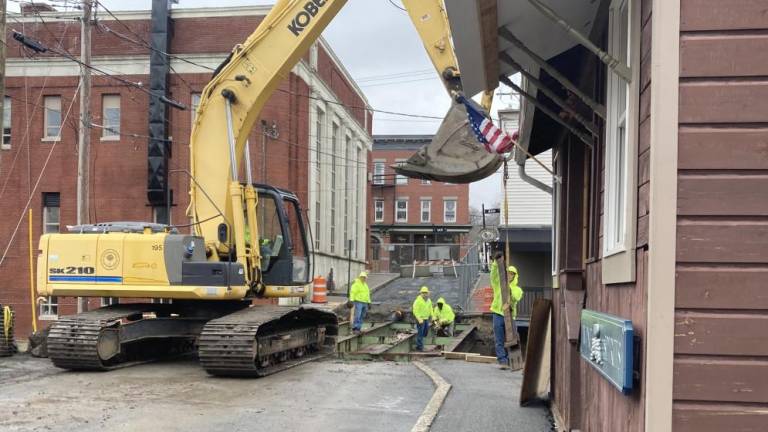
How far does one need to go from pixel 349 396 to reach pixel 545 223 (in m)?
16.5

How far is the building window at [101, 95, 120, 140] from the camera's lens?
2608 cm

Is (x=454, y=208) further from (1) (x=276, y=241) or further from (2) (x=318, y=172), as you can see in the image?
(1) (x=276, y=241)

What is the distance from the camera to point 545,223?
80.5 ft

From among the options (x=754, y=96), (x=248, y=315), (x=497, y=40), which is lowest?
(x=248, y=315)

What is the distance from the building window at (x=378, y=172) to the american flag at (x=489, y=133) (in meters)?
55.3

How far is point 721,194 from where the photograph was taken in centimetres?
309

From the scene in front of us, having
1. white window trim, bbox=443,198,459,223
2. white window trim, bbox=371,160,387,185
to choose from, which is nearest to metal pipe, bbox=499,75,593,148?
white window trim, bbox=371,160,387,185

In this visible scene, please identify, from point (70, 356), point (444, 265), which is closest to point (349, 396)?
point (70, 356)

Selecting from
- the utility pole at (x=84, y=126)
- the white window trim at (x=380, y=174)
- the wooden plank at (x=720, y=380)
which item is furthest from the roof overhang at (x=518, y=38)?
the white window trim at (x=380, y=174)

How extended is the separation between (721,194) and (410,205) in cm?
6002

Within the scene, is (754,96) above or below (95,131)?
below

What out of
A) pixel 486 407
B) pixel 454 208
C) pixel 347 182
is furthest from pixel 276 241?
pixel 454 208

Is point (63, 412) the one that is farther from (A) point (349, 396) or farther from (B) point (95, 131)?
(B) point (95, 131)

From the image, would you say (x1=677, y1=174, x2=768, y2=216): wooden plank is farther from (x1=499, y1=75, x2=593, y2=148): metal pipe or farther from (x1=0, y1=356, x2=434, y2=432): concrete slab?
(x1=0, y1=356, x2=434, y2=432): concrete slab
